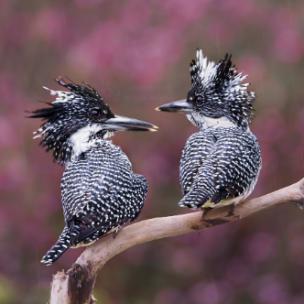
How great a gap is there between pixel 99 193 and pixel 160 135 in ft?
11.6

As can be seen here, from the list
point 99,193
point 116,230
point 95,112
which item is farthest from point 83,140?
point 116,230

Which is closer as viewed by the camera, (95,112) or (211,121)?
(95,112)

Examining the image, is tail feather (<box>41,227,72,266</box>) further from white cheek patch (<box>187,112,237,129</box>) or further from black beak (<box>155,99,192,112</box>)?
white cheek patch (<box>187,112,237,129</box>)

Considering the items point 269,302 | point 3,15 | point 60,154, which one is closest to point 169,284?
point 269,302

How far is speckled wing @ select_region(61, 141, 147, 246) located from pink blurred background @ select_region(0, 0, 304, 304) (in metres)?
3.03

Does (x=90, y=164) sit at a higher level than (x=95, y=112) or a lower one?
lower

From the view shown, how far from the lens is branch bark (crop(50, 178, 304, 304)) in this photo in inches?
121

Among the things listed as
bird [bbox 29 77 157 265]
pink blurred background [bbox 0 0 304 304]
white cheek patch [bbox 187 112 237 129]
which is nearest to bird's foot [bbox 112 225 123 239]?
bird [bbox 29 77 157 265]

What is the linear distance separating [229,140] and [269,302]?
3.84 meters

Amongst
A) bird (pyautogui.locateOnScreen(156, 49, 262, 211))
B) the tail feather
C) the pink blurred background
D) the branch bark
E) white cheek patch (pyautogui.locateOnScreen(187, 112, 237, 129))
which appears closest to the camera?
the tail feather

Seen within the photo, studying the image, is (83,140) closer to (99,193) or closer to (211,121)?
(99,193)

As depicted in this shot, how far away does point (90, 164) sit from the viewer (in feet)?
11.3

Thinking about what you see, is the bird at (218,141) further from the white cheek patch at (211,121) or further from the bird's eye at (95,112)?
the bird's eye at (95,112)

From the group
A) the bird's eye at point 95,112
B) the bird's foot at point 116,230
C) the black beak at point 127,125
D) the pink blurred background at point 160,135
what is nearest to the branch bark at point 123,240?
the bird's foot at point 116,230
